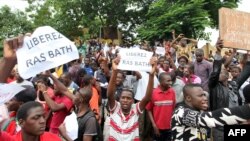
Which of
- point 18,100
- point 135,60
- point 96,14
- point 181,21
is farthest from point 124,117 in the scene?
point 96,14

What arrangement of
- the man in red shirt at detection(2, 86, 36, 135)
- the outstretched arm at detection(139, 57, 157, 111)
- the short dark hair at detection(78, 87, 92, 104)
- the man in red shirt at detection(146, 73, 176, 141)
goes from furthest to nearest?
the man in red shirt at detection(146, 73, 176, 141), the outstretched arm at detection(139, 57, 157, 111), the short dark hair at detection(78, 87, 92, 104), the man in red shirt at detection(2, 86, 36, 135)

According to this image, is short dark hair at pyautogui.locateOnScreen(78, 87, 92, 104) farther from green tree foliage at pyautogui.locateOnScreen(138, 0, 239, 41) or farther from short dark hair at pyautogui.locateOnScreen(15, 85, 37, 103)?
green tree foliage at pyautogui.locateOnScreen(138, 0, 239, 41)

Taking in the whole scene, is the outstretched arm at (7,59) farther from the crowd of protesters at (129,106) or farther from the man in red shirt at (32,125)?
the man in red shirt at (32,125)

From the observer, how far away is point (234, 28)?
677cm

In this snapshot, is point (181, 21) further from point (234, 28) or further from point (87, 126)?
point (87, 126)

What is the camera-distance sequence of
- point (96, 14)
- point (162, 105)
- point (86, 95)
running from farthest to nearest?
point (96, 14) → point (162, 105) → point (86, 95)

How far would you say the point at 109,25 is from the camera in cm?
3566

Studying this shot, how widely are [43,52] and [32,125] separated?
4.99 ft

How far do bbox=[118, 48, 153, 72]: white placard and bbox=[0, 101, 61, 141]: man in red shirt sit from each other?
2.28 meters

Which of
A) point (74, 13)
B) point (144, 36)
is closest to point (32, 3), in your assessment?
point (74, 13)

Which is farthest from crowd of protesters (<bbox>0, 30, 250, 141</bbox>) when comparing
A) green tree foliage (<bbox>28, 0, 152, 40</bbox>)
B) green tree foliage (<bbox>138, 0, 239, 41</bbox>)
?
green tree foliage (<bbox>28, 0, 152, 40</bbox>)

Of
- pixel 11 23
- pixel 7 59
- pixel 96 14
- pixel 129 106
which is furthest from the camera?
pixel 96 14

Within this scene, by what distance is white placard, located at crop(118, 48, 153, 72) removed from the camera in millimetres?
5859

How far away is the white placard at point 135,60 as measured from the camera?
586 centimetres
